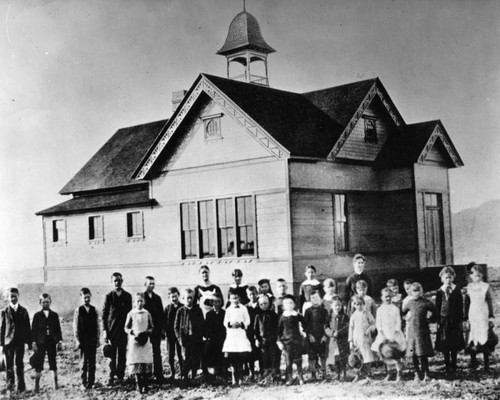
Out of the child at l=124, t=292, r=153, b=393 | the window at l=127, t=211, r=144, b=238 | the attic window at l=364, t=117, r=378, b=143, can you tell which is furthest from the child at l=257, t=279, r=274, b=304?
the window at l=127, t=211, r=144, b=238

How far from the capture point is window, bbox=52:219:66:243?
20419 millimetres

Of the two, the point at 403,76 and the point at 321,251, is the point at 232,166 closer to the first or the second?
the point at 321,251

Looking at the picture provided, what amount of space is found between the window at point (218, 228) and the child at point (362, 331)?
21.9 feet

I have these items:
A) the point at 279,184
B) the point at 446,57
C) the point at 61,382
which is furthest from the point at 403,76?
the point at 61,382

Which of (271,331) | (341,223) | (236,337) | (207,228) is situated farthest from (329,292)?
(207,228)

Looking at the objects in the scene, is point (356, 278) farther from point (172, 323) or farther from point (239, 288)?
point (172, 323)

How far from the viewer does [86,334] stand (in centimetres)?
968

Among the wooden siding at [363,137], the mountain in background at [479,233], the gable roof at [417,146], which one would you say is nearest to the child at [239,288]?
the mountain in background at [479,233]

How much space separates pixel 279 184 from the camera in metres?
15.2

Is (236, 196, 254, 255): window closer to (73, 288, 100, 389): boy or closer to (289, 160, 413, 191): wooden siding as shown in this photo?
(289, 160, 413, 191): wooden siding

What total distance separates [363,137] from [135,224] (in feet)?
24.0

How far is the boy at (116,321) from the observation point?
389 inches

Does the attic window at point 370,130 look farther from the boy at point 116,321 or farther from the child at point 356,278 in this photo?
the boy at point 116,321

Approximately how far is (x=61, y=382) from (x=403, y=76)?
31.9 ft
